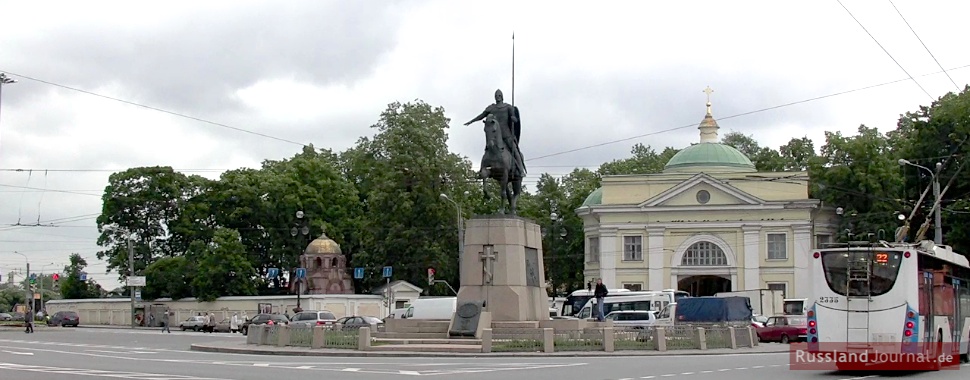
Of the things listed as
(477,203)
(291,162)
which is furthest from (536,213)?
(291,162)

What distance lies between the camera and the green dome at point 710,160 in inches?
3388

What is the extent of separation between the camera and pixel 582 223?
A: 95500 mm

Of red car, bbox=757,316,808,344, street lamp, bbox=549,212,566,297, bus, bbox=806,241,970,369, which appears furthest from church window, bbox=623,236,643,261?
bus, bbox=806,241,970,369

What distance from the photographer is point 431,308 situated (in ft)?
175

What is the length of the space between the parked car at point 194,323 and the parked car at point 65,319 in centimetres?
1299

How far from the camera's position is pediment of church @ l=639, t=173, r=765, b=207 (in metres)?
81.8

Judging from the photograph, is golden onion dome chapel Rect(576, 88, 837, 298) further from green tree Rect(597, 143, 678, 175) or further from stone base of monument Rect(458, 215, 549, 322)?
stone base of monument Rect(458, 215, 549, 322)

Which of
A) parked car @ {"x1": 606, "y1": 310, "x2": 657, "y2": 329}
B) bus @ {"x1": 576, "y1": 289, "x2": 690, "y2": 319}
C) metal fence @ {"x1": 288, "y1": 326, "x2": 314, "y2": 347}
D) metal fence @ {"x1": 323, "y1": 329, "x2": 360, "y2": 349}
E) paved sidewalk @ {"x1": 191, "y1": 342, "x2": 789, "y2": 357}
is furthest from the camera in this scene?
bus @ {"x1": 576, "y1": 289, "x2": 690, "y2": 319}

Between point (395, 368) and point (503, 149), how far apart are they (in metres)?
10.8

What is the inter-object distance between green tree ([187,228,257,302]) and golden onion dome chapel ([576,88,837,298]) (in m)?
24.7

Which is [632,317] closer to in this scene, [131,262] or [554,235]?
[554,235]

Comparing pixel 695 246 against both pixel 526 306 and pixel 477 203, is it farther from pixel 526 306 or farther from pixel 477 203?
pixel 526 306

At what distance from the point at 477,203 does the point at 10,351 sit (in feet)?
167

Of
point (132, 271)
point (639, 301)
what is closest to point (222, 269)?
point (132, 271)
